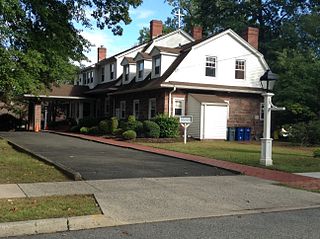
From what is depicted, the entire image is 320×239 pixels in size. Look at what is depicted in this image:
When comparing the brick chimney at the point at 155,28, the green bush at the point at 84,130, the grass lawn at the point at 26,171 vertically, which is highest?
the brick chimney at the point at 155,28

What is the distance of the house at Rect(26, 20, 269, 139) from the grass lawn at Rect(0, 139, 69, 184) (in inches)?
616

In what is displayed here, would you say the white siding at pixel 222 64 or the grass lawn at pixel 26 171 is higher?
the white siding at pixel 222 64

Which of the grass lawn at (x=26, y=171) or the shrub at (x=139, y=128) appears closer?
the grass lawn at (x=26, y=171)

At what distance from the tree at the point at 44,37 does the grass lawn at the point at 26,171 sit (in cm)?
436

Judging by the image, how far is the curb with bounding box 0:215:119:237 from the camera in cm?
657

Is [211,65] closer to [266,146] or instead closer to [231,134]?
[231,134]

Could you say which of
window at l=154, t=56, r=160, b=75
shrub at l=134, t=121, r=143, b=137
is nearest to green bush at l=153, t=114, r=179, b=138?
shrub at l=134, t=121, r=143, b=137

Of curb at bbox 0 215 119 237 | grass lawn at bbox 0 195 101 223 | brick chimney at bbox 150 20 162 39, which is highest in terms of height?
brick chimney at bbox 150 20 162 39

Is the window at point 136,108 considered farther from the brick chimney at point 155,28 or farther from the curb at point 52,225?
the curb at point 52,225

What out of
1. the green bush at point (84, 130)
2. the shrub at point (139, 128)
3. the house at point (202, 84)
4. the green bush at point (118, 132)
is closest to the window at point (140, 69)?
the house at point (202, 84)

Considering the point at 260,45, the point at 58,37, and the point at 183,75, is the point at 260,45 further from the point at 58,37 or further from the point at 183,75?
the point at 58,37

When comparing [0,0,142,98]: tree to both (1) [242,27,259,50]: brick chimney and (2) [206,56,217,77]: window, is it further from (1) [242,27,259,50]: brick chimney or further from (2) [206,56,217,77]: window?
(1) [242,27,259,50]: brick chimney

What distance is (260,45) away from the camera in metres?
43.9

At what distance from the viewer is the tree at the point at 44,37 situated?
17.2 metres
